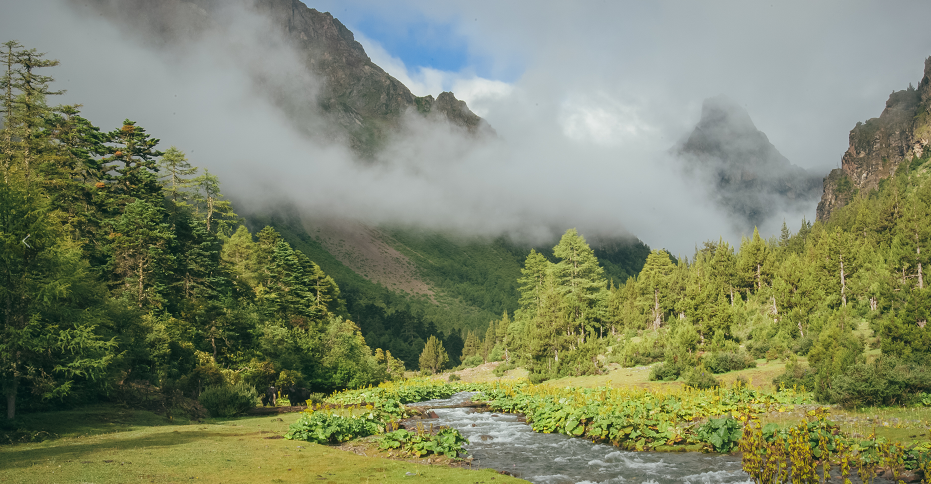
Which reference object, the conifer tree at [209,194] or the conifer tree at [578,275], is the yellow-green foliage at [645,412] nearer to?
the conifer tree at [578,275]

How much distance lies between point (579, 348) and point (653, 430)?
2680 cm

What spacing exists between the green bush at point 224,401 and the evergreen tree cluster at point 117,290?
3.00m

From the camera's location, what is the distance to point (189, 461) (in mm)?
12211

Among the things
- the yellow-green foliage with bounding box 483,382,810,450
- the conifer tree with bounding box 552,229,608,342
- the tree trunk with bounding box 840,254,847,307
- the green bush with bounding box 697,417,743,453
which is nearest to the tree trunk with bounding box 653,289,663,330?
the conifer tree with bounding box 552,229,608,342

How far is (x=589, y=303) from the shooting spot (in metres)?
68.1

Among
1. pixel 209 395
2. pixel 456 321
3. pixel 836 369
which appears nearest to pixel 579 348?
pixel 836 369

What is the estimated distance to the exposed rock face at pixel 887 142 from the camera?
522ft

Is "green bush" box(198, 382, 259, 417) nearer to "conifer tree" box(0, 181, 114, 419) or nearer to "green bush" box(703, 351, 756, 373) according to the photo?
"conifer tree" box(0, 181, 114, 419)

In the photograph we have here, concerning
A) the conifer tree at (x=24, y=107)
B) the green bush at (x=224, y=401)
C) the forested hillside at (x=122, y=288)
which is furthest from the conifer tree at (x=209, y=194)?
the green bush at (x=224, y=401)

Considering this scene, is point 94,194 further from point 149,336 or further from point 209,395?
point 209,395

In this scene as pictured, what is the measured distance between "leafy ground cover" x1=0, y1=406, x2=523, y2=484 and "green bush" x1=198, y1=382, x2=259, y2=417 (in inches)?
287

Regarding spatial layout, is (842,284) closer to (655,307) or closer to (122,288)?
(655,307)

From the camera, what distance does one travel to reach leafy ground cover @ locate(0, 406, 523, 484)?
10594 mm

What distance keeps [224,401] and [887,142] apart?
225m
